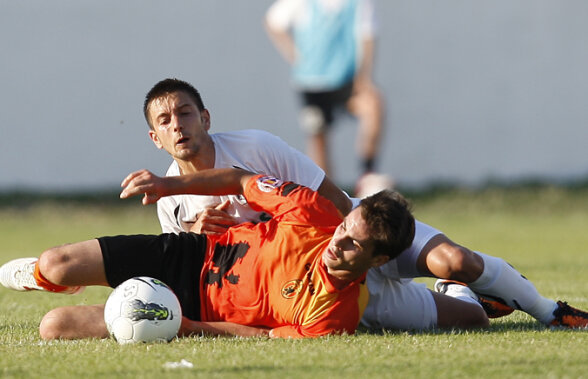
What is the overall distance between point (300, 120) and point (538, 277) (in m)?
8.89

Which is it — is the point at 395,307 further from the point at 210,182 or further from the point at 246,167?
the point at 246,167

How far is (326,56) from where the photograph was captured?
51.5ft

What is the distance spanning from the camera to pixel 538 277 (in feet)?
26.7

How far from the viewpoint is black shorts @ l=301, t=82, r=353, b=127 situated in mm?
15594

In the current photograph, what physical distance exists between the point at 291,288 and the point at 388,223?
0.59 meters

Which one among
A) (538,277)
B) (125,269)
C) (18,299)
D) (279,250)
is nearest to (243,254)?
(279,250)

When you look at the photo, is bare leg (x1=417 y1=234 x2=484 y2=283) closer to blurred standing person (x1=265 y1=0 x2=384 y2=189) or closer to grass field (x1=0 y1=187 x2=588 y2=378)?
grass field (x1=0 y1=187 x2=588 y2=378)

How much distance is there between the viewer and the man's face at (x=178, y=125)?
561 cm

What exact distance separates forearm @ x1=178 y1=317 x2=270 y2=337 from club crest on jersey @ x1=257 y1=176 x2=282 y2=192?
69 cm

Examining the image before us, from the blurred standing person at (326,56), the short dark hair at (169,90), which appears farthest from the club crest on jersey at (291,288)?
the blurred standing person at (326,56)

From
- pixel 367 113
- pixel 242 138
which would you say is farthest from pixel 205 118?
pixel 367 113

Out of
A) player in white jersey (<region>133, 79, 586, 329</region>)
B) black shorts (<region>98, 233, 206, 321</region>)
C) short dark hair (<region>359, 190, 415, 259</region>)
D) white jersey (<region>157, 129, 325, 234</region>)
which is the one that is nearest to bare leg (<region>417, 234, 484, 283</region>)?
player in white jersey (<region>133, 79, 586, 329</region>)

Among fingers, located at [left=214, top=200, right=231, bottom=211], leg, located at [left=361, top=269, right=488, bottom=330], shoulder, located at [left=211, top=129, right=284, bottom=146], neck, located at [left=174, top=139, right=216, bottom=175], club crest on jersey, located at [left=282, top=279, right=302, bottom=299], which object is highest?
shoulder, located at [left=211, top=129, right=284, bottom=146]

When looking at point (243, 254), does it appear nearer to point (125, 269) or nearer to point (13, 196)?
point (125, 269)
